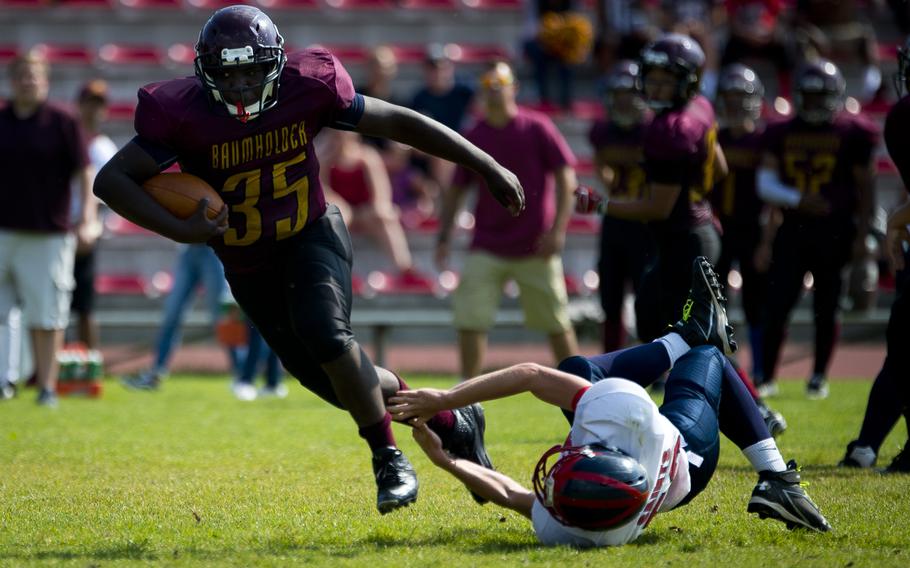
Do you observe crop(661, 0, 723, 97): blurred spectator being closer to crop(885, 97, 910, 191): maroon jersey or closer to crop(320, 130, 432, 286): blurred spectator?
crop(320, 130, 432, 286): blurred spectator

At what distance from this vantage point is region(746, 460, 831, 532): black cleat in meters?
4.35

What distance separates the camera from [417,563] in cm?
393

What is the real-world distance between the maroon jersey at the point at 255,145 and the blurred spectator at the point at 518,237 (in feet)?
13.6

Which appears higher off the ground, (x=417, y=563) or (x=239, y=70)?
(x=239, y=70)

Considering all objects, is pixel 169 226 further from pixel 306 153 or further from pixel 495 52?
pixel 495 52

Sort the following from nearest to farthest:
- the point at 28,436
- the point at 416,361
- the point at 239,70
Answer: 1. the point at 239,70
2. the point at 28,436
3. the point at 416,361

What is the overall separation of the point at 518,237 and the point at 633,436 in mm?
5007

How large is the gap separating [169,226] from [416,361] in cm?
731

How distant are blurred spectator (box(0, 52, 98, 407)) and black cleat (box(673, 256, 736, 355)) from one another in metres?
5.18

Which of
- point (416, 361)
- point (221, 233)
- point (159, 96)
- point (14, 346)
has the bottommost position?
point (416, 361)

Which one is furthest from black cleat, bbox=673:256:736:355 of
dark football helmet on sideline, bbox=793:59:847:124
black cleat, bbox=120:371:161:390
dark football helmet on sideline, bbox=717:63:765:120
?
black cleat, bbox=120:371:161:390

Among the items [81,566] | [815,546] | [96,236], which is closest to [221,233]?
[81,566]

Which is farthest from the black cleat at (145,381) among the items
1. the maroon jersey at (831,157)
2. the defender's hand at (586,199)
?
the maroon jersey at (831,157)

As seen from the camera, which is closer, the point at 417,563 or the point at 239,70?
the point at 417,563
